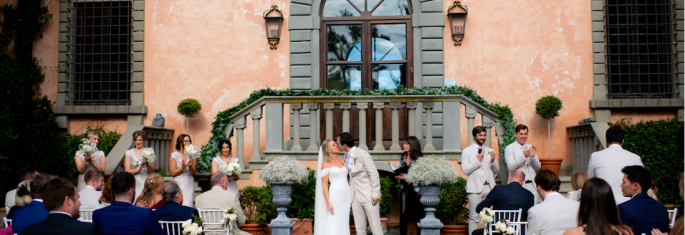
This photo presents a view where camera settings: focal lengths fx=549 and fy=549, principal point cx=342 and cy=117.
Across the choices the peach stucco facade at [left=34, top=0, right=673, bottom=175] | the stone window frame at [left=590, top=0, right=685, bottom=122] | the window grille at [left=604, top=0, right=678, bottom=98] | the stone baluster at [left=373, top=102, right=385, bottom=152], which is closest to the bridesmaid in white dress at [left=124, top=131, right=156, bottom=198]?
the peach stucco facade at [left=34, top=0, right=673, bottom=175]

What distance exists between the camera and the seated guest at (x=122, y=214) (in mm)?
4047

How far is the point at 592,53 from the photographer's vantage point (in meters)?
9.83

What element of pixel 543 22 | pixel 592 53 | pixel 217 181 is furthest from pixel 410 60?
pixel 217 181

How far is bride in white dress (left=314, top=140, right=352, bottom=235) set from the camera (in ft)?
20.5

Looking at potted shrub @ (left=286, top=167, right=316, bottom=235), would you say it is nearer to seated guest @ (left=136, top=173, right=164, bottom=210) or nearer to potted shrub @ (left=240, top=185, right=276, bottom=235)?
potted shrub @ (left=240, top=185, right=276, bottom=235)

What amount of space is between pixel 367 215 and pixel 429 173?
33.9 inches

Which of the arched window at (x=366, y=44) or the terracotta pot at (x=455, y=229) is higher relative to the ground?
the arched window at (x=366, y=44)

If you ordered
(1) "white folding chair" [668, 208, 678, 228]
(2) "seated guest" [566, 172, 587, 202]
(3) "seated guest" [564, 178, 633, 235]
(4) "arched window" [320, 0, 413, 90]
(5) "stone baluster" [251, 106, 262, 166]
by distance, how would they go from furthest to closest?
(4) "arched window" [320, 0, 413, 90]
(5) "stone baluster" [251, 106, 262, 166]
(2) "seated guest" [566, 172, 587, 202]
(1) "white folding chair" [668, 208, 678, 228]
(3) "seated guest" [564, 178, 633, 235]

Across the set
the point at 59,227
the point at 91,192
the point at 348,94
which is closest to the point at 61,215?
the point at 59,227

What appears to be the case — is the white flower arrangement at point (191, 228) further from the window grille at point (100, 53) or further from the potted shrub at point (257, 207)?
the window grille at point (100, 53)

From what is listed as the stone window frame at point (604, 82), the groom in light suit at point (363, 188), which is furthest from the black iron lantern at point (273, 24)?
the stone window frame at point (604, 82)

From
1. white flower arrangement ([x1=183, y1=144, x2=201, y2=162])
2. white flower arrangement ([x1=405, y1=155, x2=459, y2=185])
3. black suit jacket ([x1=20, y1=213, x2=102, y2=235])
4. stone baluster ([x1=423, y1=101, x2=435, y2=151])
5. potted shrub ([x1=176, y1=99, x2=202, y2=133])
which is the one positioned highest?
potted shrub ([x1=176, y1=99, x2=202, y2=133])

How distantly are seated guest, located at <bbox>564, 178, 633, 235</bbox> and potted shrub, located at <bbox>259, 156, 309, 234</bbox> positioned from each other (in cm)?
367

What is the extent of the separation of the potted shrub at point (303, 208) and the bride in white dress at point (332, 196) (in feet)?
2.32
